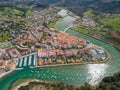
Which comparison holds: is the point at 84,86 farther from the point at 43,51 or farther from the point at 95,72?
the point at 43,51

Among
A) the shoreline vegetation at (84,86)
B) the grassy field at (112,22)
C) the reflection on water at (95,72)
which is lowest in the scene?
the grassy field at (112,22)

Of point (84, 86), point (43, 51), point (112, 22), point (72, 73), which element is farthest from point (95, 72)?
point (112, 22)

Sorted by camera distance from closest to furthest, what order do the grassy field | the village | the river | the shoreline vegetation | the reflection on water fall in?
1. the shoreline vegetation
2. the river
3. the reflection on water
4. the village
5. the grassy field

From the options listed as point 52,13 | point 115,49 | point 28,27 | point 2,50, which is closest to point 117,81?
point 115,49

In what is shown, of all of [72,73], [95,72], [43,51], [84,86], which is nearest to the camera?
[84,86]

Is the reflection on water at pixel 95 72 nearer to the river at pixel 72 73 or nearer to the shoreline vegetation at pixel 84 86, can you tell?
the river at pixel 72 73

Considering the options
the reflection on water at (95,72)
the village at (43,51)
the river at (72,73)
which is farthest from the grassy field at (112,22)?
the reflection on water at (95,72)

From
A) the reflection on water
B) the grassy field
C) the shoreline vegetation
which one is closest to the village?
the reflection on water

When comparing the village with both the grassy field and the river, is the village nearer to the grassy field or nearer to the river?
the river
